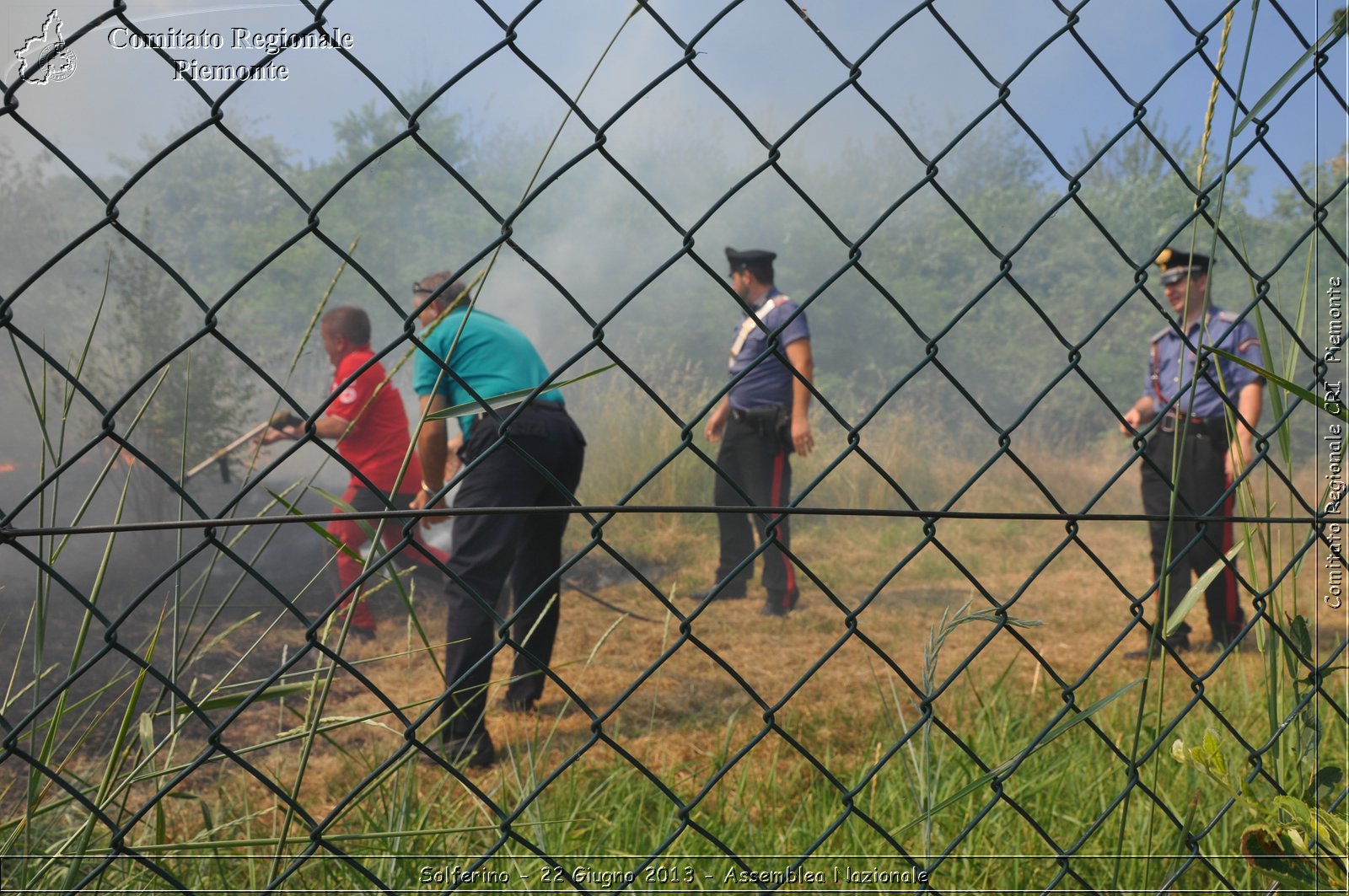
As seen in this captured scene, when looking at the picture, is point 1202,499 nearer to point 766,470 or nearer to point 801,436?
point 801,436

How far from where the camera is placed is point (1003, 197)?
1548cm

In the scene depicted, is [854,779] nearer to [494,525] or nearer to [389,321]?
[494,525]

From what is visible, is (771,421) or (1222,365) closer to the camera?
(1222,365)

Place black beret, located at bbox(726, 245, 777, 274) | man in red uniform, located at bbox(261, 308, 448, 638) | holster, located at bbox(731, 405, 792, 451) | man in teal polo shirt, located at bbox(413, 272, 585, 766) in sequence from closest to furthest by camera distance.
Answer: man in teal polo shirt, located at bbox(413, 272, 585, 766), man in red uniform, located at bbox(261, 308, 448, 638), black beret, located at bbox(726, 245, 777, 274), holster, located at bbox(731, 405, 792, 451)

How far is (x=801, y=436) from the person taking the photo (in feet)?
16.6

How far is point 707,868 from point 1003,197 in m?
15.5

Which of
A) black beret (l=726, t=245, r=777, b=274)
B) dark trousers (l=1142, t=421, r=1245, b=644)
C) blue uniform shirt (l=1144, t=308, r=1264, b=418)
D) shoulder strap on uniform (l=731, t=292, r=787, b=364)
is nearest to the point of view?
blue uniform shirt (l=1144, t=308, r=1264, b=418)

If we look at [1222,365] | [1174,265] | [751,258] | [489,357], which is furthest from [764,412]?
[489,357]

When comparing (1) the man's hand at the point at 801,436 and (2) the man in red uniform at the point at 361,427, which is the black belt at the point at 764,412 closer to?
(1) the man's hand at the point at 801,436

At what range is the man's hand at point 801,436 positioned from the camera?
504 centimetres

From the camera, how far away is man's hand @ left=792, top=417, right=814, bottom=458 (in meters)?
5.04

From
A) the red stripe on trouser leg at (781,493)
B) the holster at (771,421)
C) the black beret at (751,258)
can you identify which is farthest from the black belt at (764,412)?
the black beret at (751,258)

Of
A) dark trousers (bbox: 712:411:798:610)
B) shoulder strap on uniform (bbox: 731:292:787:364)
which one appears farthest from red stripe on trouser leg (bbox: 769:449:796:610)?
shoulder strap on uniform (bbox: 731:292:787:364)

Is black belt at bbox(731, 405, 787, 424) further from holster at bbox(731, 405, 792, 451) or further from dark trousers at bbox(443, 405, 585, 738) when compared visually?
dark trousers at bbox(443, 405, 585, 738)
